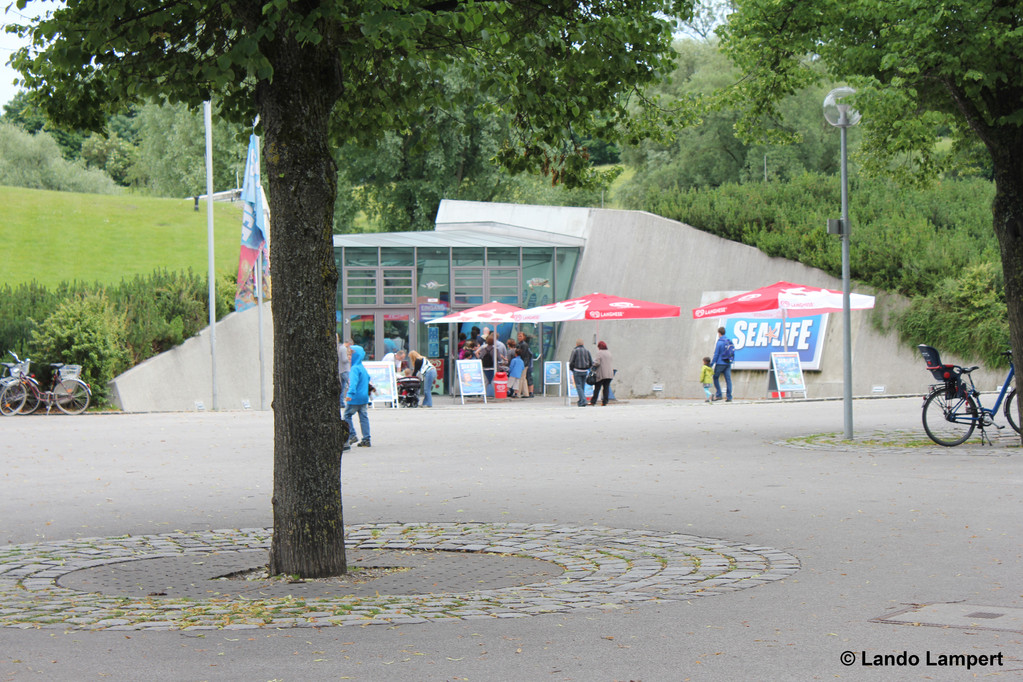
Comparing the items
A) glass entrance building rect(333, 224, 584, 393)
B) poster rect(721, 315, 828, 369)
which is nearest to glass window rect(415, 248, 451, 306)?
glass entrance building rect(333, 224, 584, 393)

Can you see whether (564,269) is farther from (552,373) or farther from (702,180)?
(702,180)

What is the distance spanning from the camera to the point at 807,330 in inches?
1137

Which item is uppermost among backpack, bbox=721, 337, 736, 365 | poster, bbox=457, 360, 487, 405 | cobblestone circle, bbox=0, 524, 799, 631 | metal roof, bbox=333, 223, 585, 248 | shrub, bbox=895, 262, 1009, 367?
metal roof, bbox=333, 223, 585, 248

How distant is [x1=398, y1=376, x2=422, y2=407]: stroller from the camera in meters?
27.3

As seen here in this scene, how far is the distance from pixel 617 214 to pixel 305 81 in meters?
27.7

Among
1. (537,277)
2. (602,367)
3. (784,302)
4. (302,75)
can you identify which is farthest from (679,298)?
(302,75)

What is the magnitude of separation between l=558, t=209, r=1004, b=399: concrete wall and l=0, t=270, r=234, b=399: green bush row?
11.0m

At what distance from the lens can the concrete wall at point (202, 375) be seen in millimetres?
27062

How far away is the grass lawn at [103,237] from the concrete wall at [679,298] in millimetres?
11197

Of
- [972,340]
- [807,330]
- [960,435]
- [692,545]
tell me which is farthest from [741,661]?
[807,330]

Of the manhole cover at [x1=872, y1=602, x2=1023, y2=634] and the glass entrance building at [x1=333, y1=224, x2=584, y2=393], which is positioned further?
the glass entrance building at [x1=333, y1=224, x2=584, y2=393]

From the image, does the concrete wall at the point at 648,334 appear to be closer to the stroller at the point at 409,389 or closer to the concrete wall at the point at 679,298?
the concrete wall at the point at 679,298

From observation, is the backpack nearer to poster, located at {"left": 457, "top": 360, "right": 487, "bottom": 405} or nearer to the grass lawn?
poster, located at {"left": 457, "top": 360, "right": 487, "bottom": 405}

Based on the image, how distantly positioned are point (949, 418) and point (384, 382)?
15474 mm
